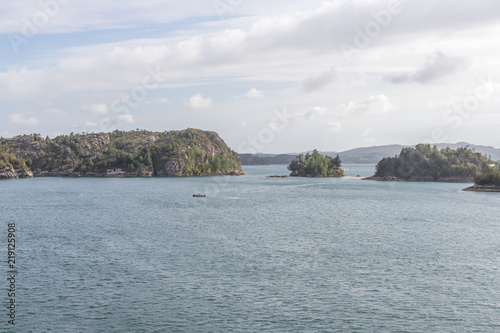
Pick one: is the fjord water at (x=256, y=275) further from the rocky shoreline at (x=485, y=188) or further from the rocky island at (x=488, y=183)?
the rocky island at (x=488, y=183)

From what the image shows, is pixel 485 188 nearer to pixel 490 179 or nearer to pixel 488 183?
pixel 488 183

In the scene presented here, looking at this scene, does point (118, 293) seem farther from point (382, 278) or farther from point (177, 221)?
point (177, 221)

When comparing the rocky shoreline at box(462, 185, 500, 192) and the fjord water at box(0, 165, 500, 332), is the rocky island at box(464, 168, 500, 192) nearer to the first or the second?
the rocky shoreline at box(462, 185, 500, 192)

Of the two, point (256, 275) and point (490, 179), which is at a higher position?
point (490, 179)

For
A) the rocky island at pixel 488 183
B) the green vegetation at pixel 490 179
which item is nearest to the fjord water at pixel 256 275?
the rocky island at pixel 488 183

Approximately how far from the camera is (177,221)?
9338 cm

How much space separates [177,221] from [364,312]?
61474mm

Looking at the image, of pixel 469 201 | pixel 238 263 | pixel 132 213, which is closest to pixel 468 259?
pixel 238 263

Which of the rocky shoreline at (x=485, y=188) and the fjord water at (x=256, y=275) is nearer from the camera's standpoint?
the fjord water at (x=256, y=275)

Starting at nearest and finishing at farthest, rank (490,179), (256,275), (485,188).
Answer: (256,275) → (490,179) → (485,188)

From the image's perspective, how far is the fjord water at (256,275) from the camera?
35969mm

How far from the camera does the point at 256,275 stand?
48250 mm

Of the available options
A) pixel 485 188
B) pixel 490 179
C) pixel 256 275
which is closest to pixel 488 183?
pixel 490 179

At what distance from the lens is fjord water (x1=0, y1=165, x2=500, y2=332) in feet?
118
